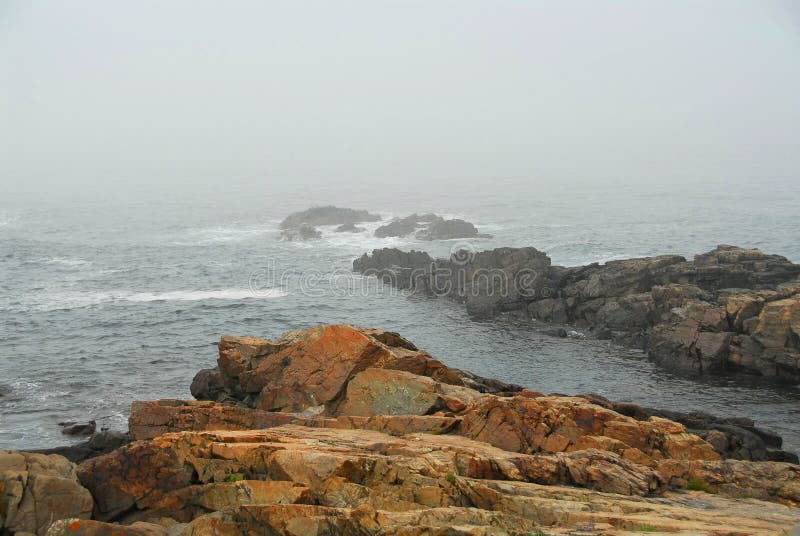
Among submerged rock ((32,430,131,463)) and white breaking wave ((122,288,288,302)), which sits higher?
white breaking wave ((122,288,288,302))

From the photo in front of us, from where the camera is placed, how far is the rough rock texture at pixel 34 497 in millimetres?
14867

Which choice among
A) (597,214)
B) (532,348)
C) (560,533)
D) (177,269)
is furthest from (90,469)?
(597,214)

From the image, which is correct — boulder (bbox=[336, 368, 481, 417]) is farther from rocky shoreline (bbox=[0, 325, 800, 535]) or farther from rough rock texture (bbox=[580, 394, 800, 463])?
rough rock texture (bbox=[580, 394, 800, 463])

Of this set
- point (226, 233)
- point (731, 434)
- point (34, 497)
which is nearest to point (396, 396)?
point (34, 497)

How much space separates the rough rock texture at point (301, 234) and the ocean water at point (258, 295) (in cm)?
202

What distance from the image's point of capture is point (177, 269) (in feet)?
228

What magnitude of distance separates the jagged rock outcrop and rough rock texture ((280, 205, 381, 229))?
790 cm

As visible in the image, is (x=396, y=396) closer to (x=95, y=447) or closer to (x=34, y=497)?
(x=95, y=447)

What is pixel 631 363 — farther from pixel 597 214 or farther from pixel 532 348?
pixel 597 214

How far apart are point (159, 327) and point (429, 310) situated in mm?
19343

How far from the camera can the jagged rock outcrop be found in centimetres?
8350

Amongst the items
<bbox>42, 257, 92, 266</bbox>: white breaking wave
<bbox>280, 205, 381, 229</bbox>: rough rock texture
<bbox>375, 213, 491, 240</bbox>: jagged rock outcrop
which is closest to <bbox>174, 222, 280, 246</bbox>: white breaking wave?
<bbox>280, 205, 381, 229</bbox>: rough rock texture

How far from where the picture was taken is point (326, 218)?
9669 cm

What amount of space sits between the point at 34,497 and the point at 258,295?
4432 centimetres
